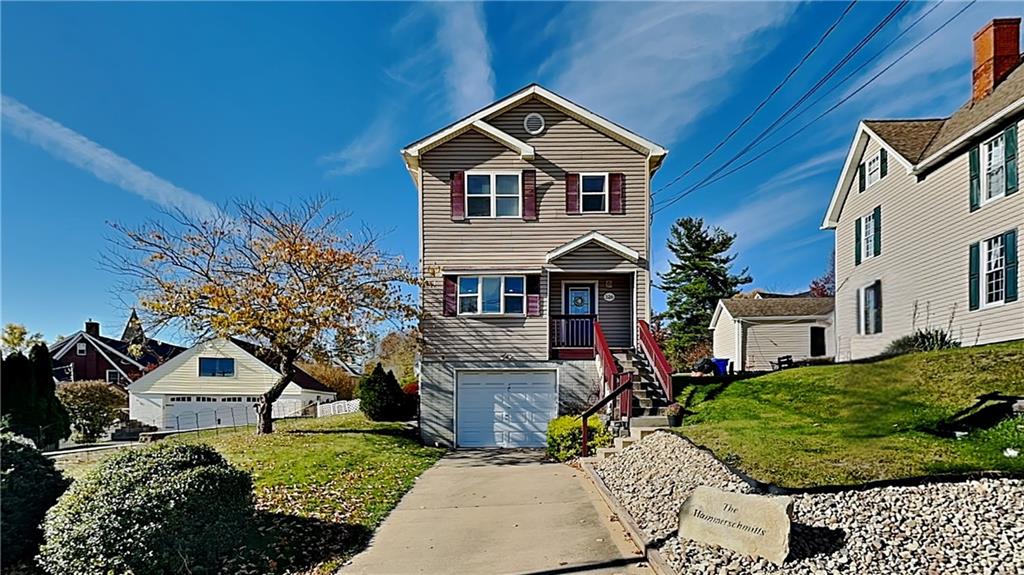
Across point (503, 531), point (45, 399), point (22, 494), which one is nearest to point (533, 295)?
point (503, 531)

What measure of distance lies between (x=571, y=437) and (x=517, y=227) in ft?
21.8

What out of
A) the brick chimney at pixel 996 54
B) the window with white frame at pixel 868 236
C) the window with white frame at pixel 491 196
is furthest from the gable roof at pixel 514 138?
the window with white frame at pixel 868 236

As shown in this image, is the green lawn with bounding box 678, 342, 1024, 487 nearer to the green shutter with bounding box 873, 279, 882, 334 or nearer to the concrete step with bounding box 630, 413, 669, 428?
the green shutter with bounding box 873, 279, 882, 334

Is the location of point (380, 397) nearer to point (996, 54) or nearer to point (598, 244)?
point (598, 244)

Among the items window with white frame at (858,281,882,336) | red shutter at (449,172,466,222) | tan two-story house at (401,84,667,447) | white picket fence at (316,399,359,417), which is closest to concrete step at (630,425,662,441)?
tan two-story house at (401,84,667,447)

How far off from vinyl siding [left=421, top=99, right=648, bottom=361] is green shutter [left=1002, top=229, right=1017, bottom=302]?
880cm

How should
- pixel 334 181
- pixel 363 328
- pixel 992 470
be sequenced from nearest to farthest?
pixel 992 470 < pixel 363 328 < pixel 334 181

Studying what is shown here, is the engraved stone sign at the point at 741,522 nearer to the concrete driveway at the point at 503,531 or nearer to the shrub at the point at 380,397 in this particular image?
the concrete driveway at the point at 503,531

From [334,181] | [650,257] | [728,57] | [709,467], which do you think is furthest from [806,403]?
[334,181]

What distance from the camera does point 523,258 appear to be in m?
17.5

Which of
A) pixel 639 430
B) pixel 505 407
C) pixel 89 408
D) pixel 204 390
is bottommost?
pixel 204 390

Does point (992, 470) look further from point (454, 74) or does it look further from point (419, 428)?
point (419, 428)

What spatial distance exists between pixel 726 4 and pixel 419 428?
43.7 ft

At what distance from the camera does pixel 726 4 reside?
6980 mm
